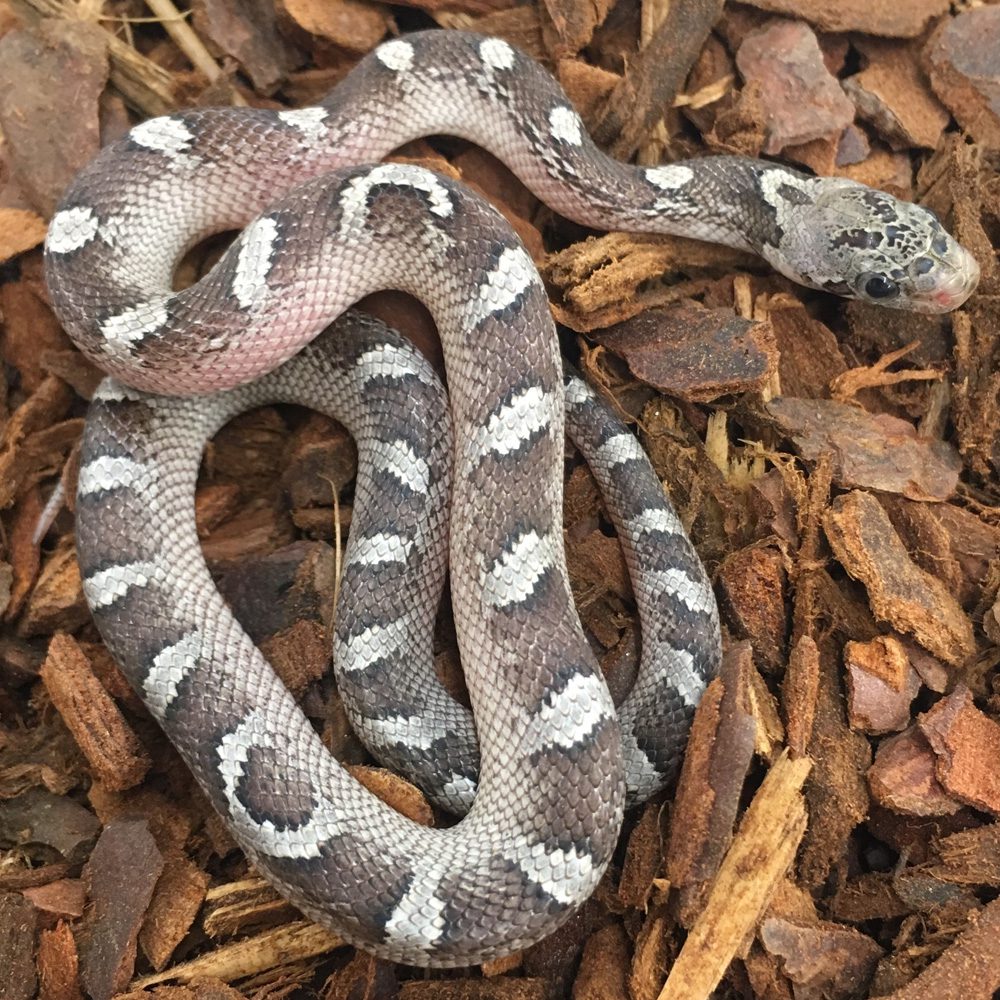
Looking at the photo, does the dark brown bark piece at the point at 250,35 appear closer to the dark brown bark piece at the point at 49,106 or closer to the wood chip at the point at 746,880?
the dark brown bark piece at the point at 49,106

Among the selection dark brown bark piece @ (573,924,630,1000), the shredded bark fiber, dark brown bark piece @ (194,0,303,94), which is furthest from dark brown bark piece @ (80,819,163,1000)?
dark brown bark piece @ (194,0,303,94)

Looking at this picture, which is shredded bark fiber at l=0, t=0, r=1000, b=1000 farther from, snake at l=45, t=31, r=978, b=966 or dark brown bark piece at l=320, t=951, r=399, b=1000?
snake at l=45, t=31, r=978, b=966

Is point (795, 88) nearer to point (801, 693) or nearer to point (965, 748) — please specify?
point (801, 693)

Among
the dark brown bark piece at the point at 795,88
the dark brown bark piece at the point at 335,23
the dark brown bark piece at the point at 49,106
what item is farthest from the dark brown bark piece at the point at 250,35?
the dark brown bark piece at the point at 795,88

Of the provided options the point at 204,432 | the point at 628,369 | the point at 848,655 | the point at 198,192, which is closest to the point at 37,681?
the point at 204,432

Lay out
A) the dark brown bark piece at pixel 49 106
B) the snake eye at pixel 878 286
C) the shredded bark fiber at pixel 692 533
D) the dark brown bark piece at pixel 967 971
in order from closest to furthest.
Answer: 1. the dark brown bark piece at pixel 967 971
2. the shredded bark fiber at pixel 692 533
3. the snake eye at pixel 878 286
4. the dark brown bark piece at pixel 49 106

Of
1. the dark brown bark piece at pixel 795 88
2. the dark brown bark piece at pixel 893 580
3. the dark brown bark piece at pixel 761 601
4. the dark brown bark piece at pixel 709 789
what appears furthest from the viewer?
the dark brown bark piece at pixel 795 88
